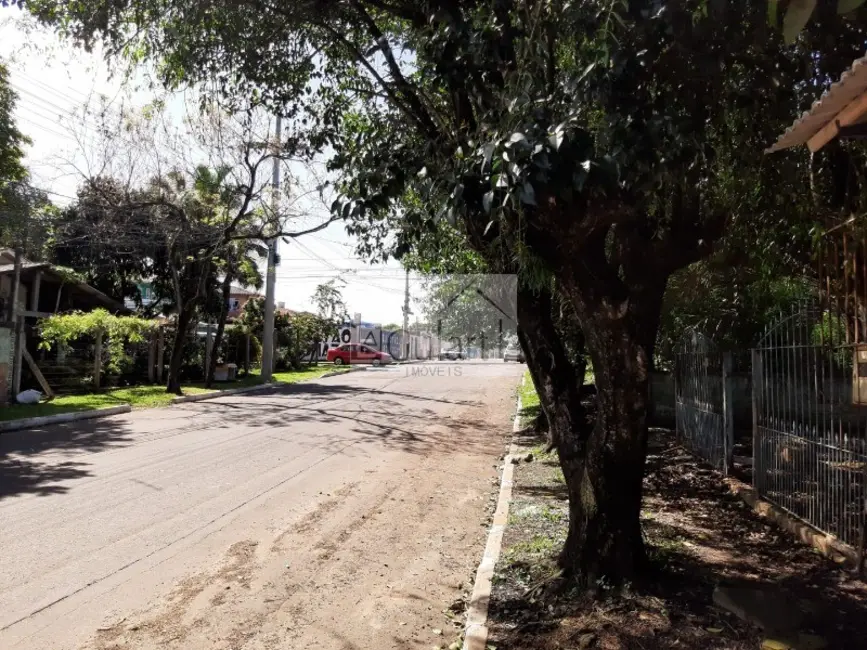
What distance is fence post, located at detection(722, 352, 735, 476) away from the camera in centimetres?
859

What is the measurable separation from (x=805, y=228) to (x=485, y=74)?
3362 millimetres

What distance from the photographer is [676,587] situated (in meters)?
4.64

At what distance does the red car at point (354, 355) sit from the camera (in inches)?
1757

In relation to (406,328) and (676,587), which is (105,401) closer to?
(676,587)

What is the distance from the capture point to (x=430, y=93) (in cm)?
744

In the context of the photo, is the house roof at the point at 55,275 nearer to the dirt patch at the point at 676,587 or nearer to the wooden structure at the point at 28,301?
the wooden structure at the point at 28,301

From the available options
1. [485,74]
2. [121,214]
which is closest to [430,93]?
[485,74]

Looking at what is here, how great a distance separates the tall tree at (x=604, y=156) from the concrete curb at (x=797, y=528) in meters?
1.85

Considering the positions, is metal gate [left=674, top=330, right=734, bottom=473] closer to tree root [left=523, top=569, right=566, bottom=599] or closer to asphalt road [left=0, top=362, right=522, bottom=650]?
asphalt road [left=0, top=362, right=522, bottom=650]

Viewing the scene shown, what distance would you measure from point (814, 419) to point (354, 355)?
39.8 metres

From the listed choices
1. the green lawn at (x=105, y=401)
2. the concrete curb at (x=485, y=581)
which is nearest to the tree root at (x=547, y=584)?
the concrete curb at (x=485, y=581)

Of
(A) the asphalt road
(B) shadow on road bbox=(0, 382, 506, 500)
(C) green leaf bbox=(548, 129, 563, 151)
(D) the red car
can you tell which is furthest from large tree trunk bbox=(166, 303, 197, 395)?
(D) the red car

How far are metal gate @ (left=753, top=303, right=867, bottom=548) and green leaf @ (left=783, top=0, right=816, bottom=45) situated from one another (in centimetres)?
358

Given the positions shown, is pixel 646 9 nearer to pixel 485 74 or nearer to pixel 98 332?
pixel 485 74
